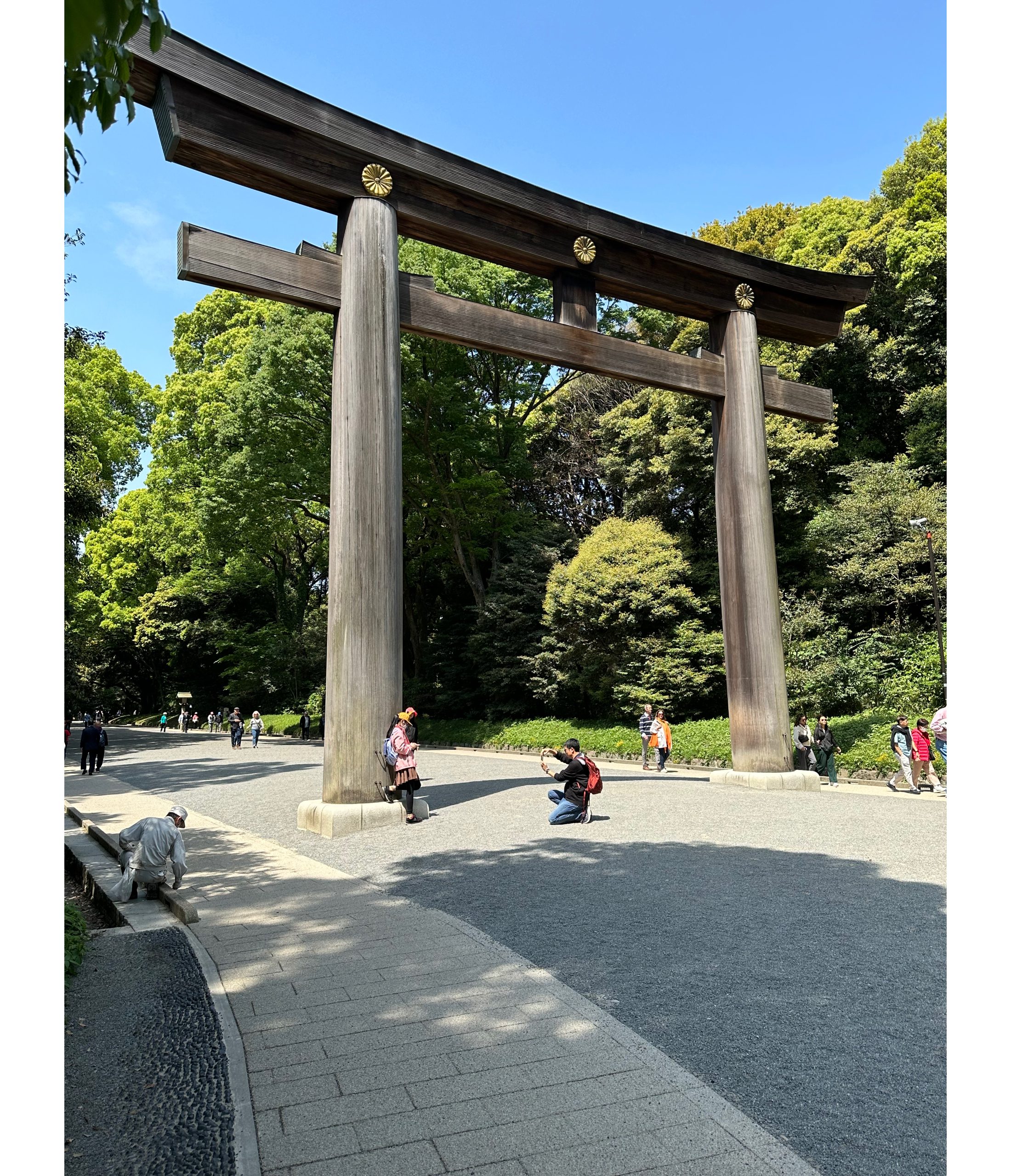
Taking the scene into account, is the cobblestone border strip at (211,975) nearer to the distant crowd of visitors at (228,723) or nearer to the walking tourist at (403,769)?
the walking tourist at (403,769)

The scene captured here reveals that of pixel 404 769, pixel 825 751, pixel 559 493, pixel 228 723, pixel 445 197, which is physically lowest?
pixel 228 723

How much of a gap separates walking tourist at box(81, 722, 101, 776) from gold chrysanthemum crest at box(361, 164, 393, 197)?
14.1 meters

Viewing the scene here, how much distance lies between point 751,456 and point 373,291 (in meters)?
6.63

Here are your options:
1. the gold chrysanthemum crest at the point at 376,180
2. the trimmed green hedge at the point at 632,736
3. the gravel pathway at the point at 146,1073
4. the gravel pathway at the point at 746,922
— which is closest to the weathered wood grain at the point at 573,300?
the gold chrysanthemum crest at the point at 376,180

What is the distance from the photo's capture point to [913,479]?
22.4 metres

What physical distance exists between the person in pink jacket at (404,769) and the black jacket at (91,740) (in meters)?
12.3

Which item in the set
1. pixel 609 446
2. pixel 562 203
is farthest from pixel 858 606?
pixel 562 203

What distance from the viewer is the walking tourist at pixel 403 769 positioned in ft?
30.5

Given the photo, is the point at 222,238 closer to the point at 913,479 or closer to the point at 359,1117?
the point at 359,1117

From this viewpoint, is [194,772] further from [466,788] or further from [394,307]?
[394,307]

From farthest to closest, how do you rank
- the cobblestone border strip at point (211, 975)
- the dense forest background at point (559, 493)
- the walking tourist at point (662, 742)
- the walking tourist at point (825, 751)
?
1. the dense forest background at point (559, 493)
2. the walking tourist at point (662, 742)
3. the walking tourist at point (825, 751)
4. the cobblestone border strip at point (211, 975)

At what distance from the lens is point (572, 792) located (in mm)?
9328

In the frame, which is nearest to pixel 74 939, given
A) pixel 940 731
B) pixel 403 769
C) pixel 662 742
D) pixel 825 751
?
pixel 403 769

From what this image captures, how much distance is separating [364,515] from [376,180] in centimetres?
420
